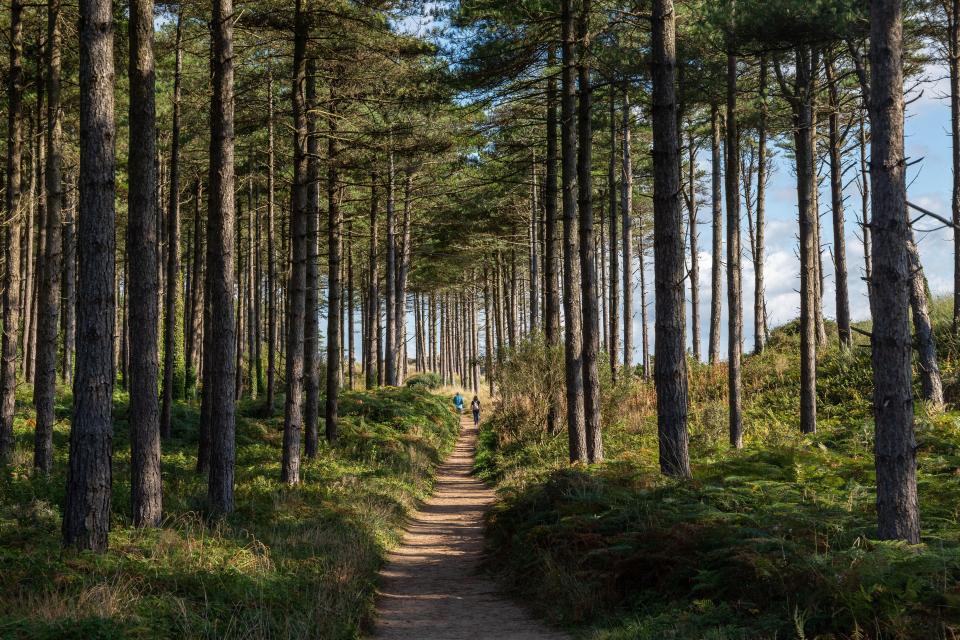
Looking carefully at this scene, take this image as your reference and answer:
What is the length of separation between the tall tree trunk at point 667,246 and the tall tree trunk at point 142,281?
6.38 m

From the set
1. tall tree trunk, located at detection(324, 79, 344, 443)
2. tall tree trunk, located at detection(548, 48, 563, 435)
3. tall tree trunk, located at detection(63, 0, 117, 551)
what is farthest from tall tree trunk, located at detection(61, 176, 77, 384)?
tall tree trunk, located at detection(63, 0, 117, 551)

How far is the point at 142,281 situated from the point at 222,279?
184 centimetres

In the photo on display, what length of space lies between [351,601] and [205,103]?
14.6 meters

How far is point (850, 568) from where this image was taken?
551 centimetres

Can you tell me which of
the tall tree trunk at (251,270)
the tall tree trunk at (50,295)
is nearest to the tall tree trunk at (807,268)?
the tall tree trunk at (50,295)

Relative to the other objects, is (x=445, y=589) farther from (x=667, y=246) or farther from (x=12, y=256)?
(x=12, y=256)

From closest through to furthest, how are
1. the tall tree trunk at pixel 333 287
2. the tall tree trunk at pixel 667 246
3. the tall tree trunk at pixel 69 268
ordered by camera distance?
1. the tall tree trunk at pixel 667 246
2. the tall tree trunk at pixel 333 287
3. the tall tree trunk at pixel 69 268

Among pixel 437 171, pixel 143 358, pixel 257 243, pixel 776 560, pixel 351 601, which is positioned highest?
pixel 437 171

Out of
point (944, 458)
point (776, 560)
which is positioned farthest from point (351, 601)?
point (944, 458)

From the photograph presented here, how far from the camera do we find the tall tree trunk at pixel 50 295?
1295cm

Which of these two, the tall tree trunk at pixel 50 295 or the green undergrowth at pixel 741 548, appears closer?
the green undergrowth at pixel 741 548

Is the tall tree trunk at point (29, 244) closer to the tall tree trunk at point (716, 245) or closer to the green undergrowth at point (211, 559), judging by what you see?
the green undergrowth at point (211, 559)

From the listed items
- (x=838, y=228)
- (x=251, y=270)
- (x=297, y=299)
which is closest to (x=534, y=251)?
(x=838, y=228)

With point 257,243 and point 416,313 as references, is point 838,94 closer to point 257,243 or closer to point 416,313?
point 257,243
